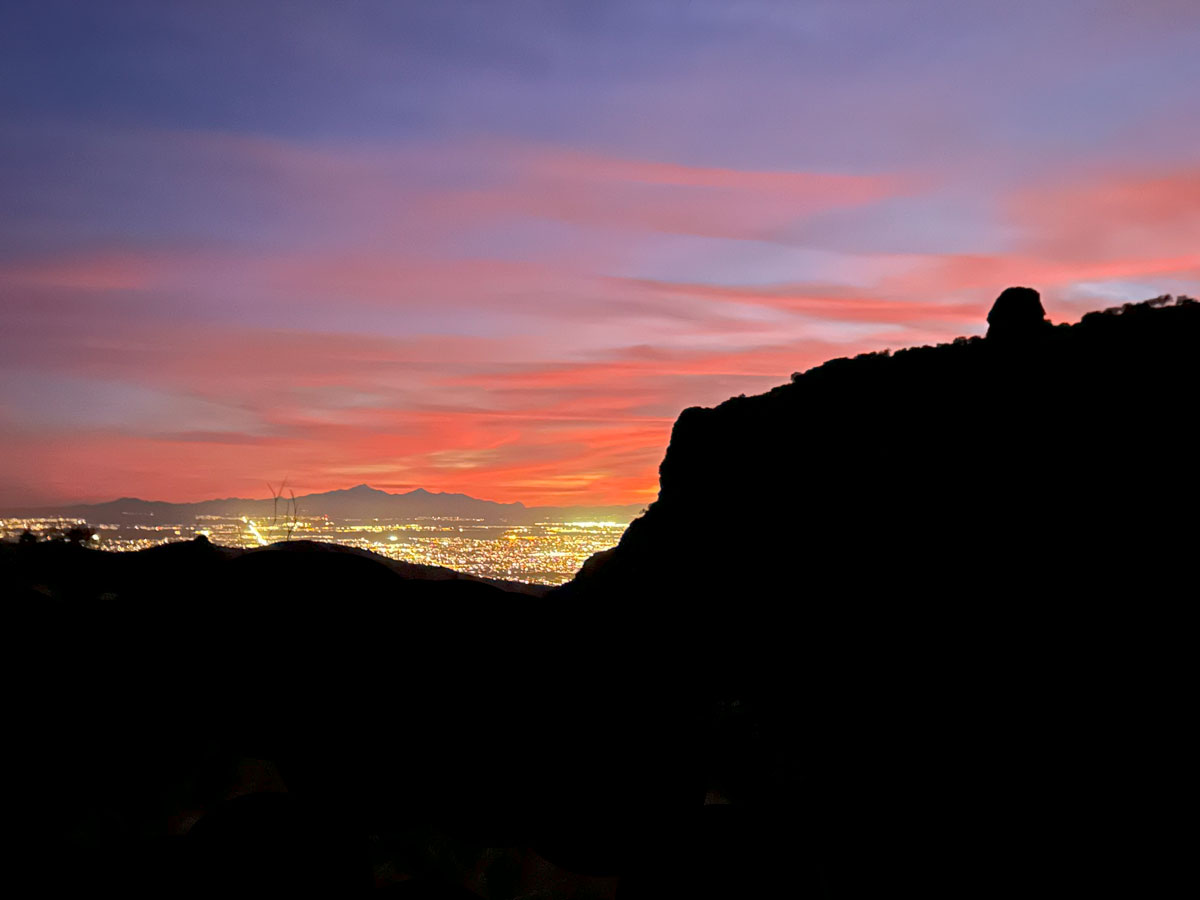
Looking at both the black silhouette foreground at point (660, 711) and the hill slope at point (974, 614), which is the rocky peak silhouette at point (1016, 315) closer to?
the hill slope at point (974, 614)

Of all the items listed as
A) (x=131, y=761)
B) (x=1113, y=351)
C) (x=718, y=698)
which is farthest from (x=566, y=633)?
(x=1113, y=351)

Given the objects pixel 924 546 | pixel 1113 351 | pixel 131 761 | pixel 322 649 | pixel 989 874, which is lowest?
pixel 989 874

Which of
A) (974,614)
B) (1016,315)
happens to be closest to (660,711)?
(974,614)

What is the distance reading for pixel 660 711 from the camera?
2.35 m

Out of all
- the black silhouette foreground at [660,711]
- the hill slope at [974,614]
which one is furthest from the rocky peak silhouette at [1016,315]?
the black silhouette foreground at [660,711]

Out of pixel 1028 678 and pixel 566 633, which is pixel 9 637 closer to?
pixel 566 633

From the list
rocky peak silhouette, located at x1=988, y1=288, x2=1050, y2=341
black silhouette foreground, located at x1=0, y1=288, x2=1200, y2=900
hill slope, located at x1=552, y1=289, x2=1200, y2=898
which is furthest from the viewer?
rocky peak silhouette, located at x1=988, y1=288, x2=1050, y2=341

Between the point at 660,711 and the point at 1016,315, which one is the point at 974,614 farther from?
the point at 1016,315

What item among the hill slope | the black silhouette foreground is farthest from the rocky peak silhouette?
the black silhouette foreground

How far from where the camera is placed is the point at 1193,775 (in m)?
2.15

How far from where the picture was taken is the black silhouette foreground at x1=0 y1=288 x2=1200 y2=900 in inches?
77.7

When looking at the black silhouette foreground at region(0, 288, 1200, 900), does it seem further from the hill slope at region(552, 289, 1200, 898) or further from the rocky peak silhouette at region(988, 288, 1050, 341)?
the rocky peak silhouette at region(988, 288, 1050, 341)

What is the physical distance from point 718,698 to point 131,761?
5.32ft

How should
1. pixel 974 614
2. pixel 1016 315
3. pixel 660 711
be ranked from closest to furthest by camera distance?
pixel 660 711
pixel 974 614
pixel 1016 315
